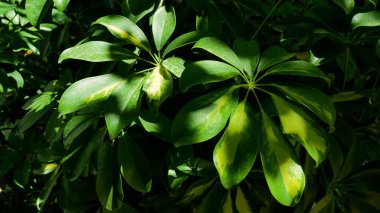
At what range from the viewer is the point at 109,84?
2.68ft

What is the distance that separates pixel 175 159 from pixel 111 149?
0.52ft

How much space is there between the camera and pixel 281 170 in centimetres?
71

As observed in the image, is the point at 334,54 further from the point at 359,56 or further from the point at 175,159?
the point at 175,159

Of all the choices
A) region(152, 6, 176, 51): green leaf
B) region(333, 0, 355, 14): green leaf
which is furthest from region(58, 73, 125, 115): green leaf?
region(333, 0, 355, 14): green leaf

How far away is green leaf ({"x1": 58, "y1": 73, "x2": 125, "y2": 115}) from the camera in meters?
0.78

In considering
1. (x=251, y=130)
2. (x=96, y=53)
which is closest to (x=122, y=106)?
(x=96, y=53)

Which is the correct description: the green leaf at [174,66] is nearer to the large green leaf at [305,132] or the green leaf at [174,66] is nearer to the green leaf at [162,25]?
the green leaf at [162,25]

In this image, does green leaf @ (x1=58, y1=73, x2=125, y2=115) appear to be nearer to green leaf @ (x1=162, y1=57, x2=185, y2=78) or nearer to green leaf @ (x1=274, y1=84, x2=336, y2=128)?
green leaf @ (x1=162, y1=57, x2=185, y2=78)

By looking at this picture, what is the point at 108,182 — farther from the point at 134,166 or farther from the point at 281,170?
the point at 281,170

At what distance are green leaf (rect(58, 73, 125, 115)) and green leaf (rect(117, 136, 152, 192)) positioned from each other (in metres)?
0.17

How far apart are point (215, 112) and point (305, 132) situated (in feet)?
0.53

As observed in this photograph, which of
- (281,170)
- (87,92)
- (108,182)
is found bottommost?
(108,182)

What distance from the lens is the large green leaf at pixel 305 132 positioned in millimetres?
713

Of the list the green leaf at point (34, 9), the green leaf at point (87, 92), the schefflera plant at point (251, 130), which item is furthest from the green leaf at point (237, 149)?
the green leaf at point (34, 9)
